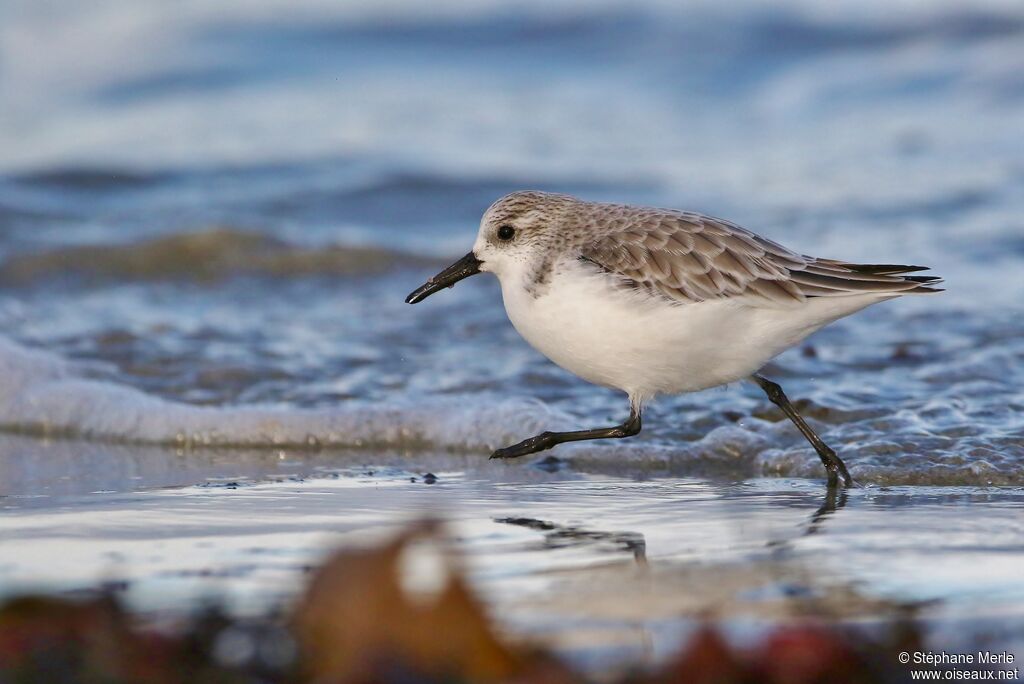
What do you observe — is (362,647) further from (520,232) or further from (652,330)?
(520,232)

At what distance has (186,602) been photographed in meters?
3.46

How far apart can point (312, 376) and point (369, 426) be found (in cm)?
92

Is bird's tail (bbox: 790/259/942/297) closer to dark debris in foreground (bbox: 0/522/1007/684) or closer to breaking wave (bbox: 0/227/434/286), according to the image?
dark debris in foreground (bbox: 0/522/1007/684)

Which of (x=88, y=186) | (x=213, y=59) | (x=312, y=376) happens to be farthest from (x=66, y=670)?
(x=213, y=59)

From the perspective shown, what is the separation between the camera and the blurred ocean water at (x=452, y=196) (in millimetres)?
6207

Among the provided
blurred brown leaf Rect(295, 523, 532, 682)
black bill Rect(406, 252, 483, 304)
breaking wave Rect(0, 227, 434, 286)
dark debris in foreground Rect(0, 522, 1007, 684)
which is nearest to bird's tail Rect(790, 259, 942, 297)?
black bill Rect(406, 252, 483, 304)

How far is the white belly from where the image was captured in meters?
4.82

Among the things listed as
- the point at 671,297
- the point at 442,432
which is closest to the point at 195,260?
the point at 442,432

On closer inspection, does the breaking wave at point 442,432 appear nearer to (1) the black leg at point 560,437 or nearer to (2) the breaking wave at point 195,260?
(1) the black leg at point 560,437

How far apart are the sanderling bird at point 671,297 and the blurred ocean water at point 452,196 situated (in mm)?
673

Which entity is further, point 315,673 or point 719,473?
point 719,473

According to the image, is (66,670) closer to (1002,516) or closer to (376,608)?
(376,608)

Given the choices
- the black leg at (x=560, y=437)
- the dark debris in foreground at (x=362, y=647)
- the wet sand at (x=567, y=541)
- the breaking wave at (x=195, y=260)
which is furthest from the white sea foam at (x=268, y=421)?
the dark debris in foreground at (x=362, y=647)

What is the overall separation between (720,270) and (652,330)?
0.35 metres
